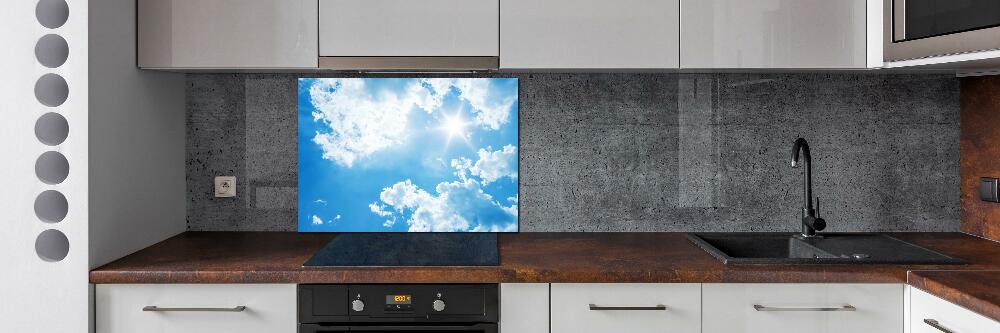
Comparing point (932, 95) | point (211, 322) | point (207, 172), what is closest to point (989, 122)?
point (932, 95)

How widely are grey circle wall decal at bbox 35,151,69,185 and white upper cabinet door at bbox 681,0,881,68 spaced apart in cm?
176

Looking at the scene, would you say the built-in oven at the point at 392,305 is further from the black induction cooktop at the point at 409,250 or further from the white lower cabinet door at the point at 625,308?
the white lower cabinet door at the point at 625,308

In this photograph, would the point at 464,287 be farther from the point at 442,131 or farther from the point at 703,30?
the point at 703,30

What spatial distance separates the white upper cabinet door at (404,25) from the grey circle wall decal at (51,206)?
0.82m

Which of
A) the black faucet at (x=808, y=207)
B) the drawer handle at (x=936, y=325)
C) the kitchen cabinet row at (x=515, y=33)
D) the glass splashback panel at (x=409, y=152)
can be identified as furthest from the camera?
the glass splashback panel at (x=409, y=152)

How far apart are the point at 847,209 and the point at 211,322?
81.8 inches

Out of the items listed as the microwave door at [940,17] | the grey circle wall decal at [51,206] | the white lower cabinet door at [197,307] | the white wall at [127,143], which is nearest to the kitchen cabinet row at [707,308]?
the white lower cabinet door at [197,307]

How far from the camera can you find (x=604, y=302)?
1.82 metres

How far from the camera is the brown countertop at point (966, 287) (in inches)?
57.7

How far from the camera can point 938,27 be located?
1.87m

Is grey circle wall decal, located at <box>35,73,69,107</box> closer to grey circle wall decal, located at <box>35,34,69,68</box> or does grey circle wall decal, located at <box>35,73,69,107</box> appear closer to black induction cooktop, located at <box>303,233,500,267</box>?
grey circle wall decal, located at <box>35,34,69,68</box>

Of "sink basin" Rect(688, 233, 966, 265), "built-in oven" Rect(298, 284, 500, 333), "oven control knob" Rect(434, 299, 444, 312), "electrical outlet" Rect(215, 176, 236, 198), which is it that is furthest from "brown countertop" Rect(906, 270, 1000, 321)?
"electrical outlet" Rect(215, 176, 236, 198)

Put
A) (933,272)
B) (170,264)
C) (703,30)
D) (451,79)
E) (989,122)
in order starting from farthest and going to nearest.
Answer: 1. (451,79)
2. (989,122)
3. (703,30)
4. (170,264)
5. (933,272)

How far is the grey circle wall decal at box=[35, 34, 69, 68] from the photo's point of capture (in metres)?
1.85
